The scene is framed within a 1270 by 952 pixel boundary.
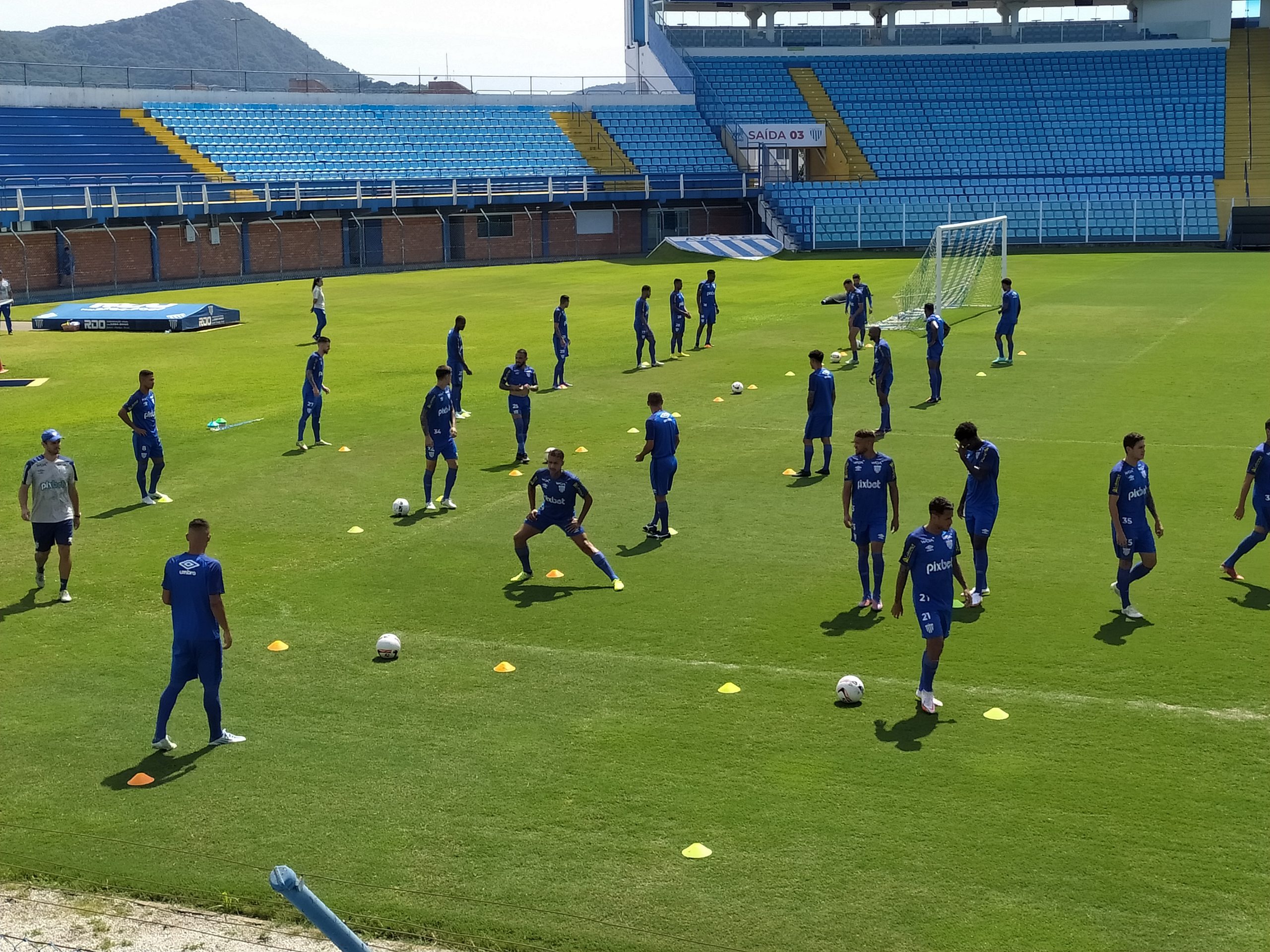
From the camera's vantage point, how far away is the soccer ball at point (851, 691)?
40.3ft

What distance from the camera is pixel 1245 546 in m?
15.5

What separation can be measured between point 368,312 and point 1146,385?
23.8 metres

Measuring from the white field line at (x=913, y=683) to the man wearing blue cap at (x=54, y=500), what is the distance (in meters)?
4.57

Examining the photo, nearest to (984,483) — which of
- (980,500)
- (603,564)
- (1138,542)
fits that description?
(980,500)

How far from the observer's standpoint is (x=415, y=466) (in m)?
22.4

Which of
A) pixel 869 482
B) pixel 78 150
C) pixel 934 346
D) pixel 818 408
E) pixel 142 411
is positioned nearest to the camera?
pixel 869 482

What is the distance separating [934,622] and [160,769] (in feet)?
21.5

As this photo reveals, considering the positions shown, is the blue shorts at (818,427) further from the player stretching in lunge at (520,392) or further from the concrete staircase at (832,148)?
the concrete staircase at (832,148)

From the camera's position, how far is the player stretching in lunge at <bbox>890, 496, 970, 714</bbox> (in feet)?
39.1

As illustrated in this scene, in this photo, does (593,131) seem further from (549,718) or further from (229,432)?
(549,718)

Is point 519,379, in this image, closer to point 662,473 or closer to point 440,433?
point 440,433

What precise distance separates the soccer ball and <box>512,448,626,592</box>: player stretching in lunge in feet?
13.4

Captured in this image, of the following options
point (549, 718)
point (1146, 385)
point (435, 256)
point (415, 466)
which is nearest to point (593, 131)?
point (435, 256)

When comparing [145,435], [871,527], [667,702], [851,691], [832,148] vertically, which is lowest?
[667,702]
